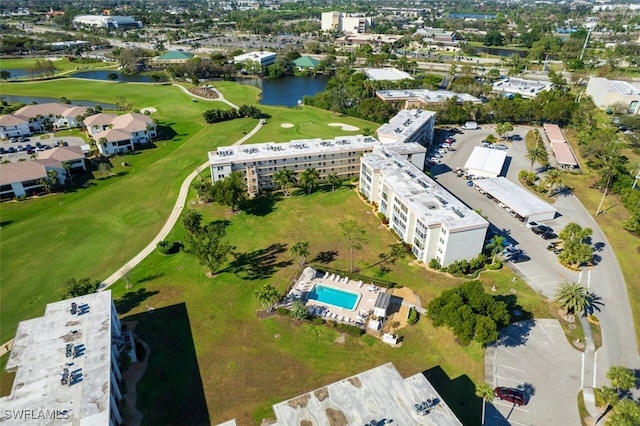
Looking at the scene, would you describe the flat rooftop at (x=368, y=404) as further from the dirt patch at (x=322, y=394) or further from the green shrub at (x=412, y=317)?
the green shrub at (x=412, y=317)

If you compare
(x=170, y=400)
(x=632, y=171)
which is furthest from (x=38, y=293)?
(x=632, y=171)

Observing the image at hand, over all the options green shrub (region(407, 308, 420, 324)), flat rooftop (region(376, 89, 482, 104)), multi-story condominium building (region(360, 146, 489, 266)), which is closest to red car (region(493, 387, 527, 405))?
green shrub (region(407, 308, 420, 324))

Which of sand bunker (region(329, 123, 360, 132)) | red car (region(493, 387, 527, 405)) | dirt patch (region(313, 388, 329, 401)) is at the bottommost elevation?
red car (region(493, 387, 527, 405))

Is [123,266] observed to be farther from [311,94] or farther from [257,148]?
[311,94]

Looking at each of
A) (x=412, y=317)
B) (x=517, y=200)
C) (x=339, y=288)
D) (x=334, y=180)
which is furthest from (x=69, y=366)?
(x=517, y=200)

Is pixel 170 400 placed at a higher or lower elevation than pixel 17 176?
lower

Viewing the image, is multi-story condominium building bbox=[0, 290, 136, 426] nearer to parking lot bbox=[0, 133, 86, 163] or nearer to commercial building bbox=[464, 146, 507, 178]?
parking lot bbox=[0, 133, 86, 163]

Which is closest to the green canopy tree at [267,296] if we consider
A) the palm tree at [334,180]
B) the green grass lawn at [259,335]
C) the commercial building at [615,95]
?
the green grass lawn at [259,335]

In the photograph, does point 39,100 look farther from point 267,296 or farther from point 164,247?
point 267,296
